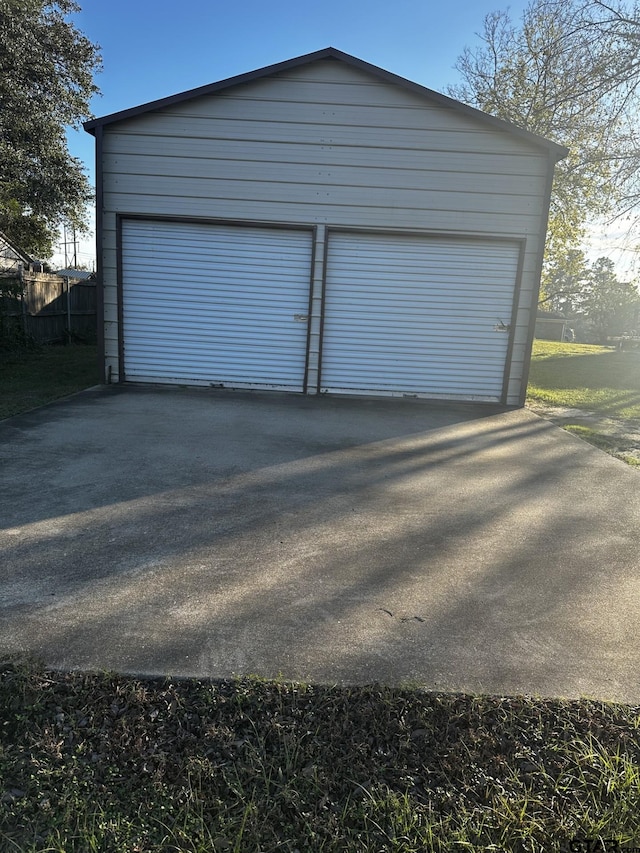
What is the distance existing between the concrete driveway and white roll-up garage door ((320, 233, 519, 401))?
2.78 metres

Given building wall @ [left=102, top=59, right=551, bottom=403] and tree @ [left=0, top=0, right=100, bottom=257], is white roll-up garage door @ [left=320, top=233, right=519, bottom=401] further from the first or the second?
tree @ [left=0, top=0, right=100, bottom=257]

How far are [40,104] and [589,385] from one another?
791 inches

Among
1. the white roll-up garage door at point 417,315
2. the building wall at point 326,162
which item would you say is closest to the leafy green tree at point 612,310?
the white roll-up garage door at point 417,315

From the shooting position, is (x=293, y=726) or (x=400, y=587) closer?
(x=293, y=726)

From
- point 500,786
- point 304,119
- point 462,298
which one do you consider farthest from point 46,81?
point 500,786

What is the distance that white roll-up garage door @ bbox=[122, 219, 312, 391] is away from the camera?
346 inches

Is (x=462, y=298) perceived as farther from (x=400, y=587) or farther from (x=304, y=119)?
(x=400, y=587)

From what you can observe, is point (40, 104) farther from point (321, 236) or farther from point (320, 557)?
point (320, 557)

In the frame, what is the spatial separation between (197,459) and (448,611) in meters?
3.17

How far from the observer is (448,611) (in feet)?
9.29

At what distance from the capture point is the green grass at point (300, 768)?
5.31 feet

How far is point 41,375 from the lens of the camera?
9.98 meters

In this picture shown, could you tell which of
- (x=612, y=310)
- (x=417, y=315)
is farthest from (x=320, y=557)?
(x=612, y=310)

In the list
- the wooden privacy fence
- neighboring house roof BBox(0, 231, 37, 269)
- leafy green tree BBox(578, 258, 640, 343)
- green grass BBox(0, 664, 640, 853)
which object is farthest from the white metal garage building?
leafy green tree BBox(578, 258, 640, 343)
